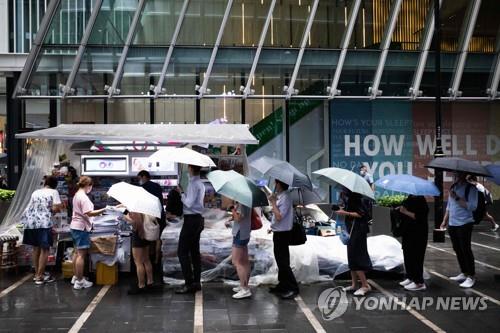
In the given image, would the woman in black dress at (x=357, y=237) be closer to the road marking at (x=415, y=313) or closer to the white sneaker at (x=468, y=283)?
the road marking at (x=415, y=313)

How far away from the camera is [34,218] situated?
9.69 metres

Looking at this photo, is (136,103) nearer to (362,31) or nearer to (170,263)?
(362,31)

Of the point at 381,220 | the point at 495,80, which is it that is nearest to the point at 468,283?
the point at 381,220

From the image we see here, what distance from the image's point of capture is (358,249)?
29.0 ft

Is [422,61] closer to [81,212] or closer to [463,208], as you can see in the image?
[463,208]

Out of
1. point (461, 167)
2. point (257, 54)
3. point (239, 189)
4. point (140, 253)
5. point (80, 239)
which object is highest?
point (257, 54)

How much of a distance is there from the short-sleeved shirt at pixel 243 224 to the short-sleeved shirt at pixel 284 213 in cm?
36

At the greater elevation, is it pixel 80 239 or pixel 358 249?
pixel 80 239

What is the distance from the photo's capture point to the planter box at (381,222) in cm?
1544

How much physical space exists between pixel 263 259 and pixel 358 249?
176cm

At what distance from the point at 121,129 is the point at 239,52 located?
900cm

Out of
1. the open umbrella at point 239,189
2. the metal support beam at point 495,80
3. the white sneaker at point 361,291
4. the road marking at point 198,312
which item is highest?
the metal support beam at point 495,80

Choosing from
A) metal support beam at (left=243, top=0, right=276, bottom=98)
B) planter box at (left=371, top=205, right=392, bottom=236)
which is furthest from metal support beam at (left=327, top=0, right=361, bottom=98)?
planter box at (left=371, top=205, right=392, bottom=236)

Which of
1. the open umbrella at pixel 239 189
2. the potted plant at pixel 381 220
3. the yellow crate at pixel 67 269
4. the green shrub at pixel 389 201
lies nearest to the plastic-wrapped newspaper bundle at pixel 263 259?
the yellow crate at pixel 67 269
